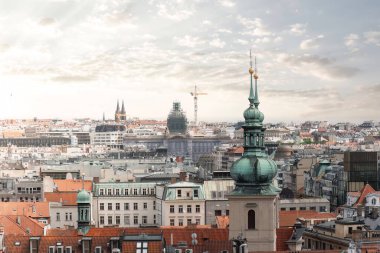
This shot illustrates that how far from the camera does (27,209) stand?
89625mm

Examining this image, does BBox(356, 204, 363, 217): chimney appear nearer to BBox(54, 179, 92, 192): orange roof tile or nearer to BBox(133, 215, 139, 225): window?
BBox(133, 215, 139, 225): window

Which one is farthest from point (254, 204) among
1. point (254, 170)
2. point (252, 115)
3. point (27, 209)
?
point (27, 209)

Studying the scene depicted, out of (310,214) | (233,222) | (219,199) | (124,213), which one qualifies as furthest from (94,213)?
(233,222)

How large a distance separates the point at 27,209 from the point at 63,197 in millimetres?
10213

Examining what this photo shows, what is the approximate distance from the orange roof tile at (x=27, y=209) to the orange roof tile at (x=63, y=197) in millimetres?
3008

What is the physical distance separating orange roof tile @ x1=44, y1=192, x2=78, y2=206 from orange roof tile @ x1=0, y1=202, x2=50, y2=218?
3.01 m

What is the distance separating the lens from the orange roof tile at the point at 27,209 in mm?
88875

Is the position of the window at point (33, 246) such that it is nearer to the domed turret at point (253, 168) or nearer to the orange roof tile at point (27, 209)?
the domed turret at point (253, 168)

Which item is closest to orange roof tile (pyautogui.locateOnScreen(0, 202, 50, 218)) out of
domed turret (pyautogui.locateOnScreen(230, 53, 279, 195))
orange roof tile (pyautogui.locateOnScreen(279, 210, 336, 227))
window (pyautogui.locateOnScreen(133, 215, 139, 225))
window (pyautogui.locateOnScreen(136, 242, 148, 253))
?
window (pyautogui.locateOnScreen(133, 215, 139, 225))

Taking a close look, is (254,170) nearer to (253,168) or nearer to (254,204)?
(253,168)

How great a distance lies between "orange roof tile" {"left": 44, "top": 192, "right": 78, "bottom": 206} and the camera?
96.5m

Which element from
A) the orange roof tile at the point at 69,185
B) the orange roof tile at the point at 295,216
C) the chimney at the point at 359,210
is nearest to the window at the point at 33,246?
the orange roof tile at the point at 295,216

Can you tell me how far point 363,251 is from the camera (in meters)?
59.2

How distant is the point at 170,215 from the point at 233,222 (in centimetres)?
3664
